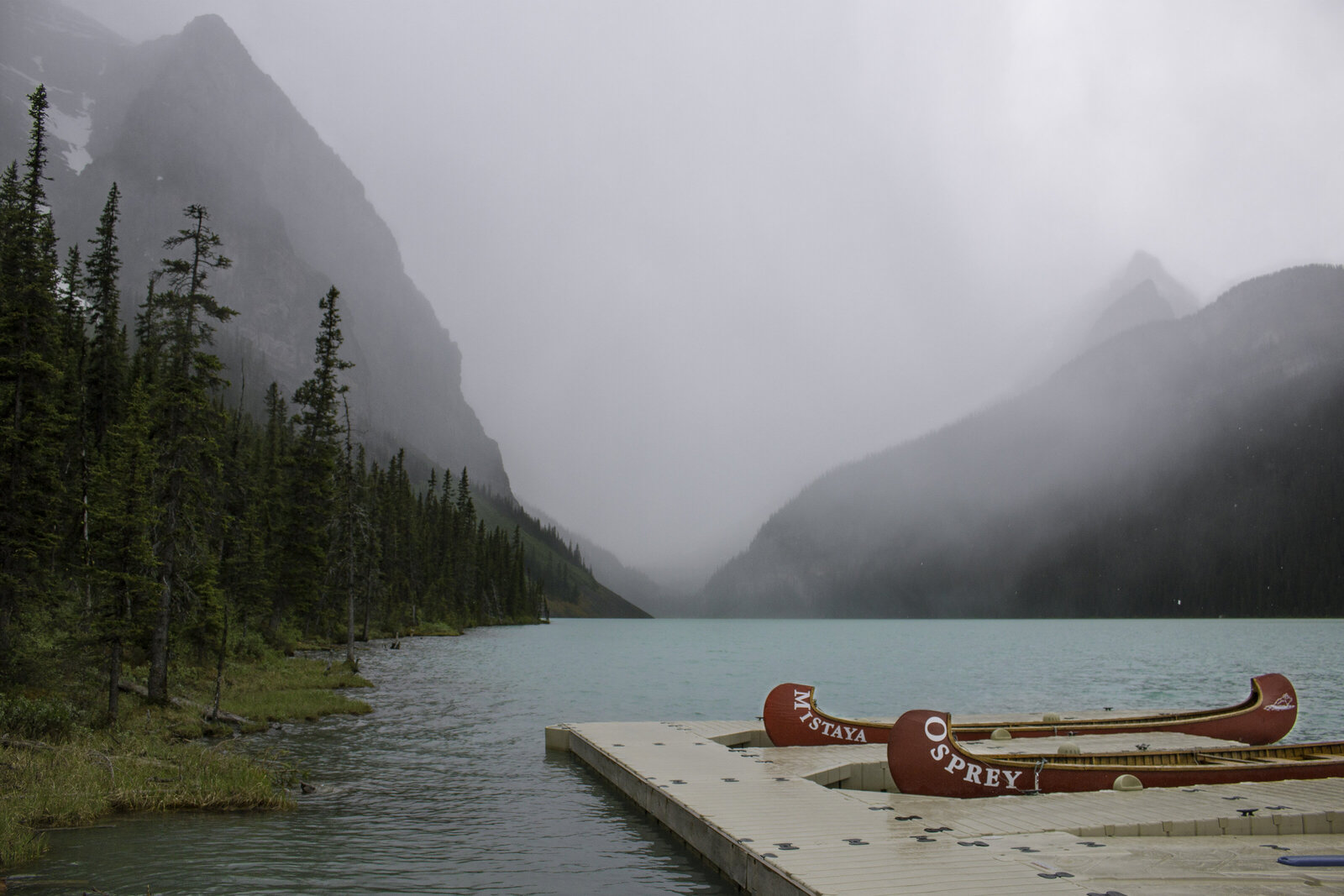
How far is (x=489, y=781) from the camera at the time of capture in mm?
20609

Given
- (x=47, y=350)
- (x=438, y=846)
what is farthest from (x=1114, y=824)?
(x=47, y=350)

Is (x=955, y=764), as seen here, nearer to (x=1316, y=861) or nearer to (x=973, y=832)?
(x=973, y=832)

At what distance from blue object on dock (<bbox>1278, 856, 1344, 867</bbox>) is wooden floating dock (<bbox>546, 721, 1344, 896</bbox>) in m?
0.17

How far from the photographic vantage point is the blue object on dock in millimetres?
10664

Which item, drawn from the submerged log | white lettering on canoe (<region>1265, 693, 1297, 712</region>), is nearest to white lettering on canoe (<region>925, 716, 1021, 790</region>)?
white lettering on canoe (<region>1265, 693, 1297, 712</region>)

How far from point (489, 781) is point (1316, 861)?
16.2 meters

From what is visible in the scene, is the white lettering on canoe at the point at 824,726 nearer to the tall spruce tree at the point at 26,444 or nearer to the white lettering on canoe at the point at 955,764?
the white lettering on canoe at the point at 955,764

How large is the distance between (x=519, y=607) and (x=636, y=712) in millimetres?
136000

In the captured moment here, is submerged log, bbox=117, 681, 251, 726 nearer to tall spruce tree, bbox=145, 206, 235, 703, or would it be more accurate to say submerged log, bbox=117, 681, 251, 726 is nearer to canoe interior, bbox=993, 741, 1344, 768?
tall spruce tree, bbox=145, 206, 235, 703

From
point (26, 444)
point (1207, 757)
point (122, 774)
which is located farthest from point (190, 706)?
point (1207, 757)

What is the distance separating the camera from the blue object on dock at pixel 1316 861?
35.0 ft

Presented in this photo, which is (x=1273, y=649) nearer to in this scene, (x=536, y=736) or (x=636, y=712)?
(x=636, y=712)

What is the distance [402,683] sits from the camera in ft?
151

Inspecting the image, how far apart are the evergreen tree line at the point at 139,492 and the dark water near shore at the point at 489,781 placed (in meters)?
6.47
